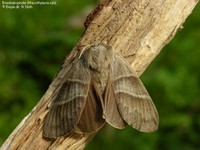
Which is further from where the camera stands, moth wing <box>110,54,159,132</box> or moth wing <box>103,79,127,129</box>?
moth wing <box>110,54,159,132</box>

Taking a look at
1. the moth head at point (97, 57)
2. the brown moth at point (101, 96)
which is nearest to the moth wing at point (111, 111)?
the brown moth at point (101, 96)

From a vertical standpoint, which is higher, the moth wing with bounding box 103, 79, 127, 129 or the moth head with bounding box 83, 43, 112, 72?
the moth head with bounding box 83, 43, 112, 72

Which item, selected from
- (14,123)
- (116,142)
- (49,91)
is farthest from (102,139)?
(49,91)

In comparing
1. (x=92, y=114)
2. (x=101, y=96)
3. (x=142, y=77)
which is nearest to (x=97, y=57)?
(x=101, y=96)

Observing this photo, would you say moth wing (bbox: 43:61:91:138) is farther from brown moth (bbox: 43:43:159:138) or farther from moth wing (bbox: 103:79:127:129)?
moth wing (bbox: 103:79:127:129)

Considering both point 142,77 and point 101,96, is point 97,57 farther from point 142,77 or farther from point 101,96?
point 142,77

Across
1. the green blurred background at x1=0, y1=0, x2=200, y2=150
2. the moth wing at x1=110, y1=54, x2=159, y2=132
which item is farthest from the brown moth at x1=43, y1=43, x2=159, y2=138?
the green blurred background at x1=0, y1=0, x2=200, y2=150

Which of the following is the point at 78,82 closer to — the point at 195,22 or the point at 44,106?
the point at 44,106

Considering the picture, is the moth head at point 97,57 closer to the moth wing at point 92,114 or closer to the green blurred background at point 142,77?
the moth wing at point 92,114
